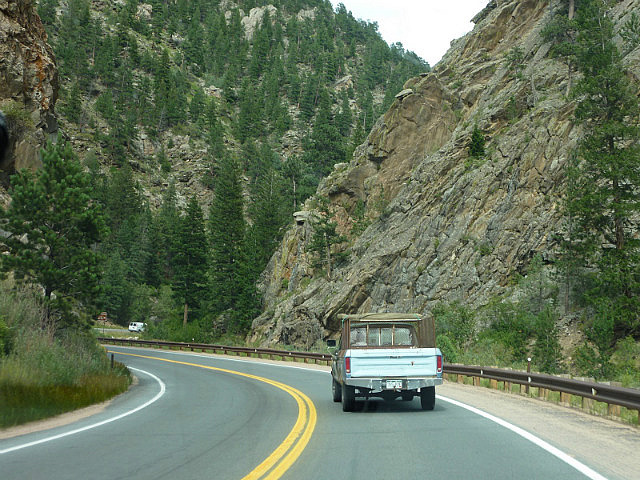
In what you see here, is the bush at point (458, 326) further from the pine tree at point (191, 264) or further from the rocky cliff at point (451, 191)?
the pine tree at point (191, 264)

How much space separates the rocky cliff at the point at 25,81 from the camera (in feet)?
120

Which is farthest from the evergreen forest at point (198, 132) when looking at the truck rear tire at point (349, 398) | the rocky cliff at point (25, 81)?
the truck rear tire at point (349, 398)

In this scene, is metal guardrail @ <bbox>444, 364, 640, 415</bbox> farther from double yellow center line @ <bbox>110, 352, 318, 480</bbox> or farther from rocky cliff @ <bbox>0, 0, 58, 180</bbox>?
rocky cliff @ <bbox>0, 0, 58, 180</bbox>

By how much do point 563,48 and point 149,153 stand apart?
95.1m

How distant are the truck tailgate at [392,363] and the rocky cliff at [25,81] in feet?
102

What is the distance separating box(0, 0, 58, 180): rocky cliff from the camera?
36625 mm

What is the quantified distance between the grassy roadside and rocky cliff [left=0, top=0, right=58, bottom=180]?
1915 cm

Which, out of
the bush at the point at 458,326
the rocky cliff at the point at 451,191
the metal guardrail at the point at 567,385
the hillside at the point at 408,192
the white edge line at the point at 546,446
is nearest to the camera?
the white edge line at the point at 546,446

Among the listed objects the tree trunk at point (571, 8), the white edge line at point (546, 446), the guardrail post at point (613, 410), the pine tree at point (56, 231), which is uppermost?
the tree trunk at point (571, 8)

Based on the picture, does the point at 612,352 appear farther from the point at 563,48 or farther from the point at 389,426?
the point at 563,48

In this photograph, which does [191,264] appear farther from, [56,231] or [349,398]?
[349,398]

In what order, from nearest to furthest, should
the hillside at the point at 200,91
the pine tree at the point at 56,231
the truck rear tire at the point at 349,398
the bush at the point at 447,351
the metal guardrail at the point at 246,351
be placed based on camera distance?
the truck rear tire at the point at 349,398
the pine tree at the point at 56,231
the bush at the point at 447,351
the metal guardrail at the point at 246,351
the hillside at the point at 200,91

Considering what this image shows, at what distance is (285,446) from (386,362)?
171 inches

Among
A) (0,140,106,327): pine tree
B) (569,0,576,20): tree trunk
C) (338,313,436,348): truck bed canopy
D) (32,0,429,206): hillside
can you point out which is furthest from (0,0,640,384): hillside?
(338,313,436,348): truck bed canopy
